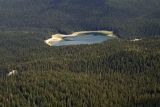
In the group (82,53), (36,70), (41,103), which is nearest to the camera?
(41,103)

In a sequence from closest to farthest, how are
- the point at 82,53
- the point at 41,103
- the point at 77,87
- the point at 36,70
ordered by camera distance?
the point at 41,103 < the point at 77,87 < the point at 36,70 < the point at 82,53

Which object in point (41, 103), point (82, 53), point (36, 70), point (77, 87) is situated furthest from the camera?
point (82, 53)

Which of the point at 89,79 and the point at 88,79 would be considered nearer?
the point at 88,79

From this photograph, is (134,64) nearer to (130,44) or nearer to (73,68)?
(73,68)

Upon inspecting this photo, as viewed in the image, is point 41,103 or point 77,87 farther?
point 77,87

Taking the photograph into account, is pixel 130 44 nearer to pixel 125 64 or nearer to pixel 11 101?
pixel 125 64

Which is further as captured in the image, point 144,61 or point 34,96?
point 144,61

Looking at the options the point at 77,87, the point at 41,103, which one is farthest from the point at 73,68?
the point at 41,103

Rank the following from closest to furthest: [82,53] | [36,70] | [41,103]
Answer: [41,103] → [36,70] → [82,53]

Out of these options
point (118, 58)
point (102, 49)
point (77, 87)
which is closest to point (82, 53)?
point (102, 49)
